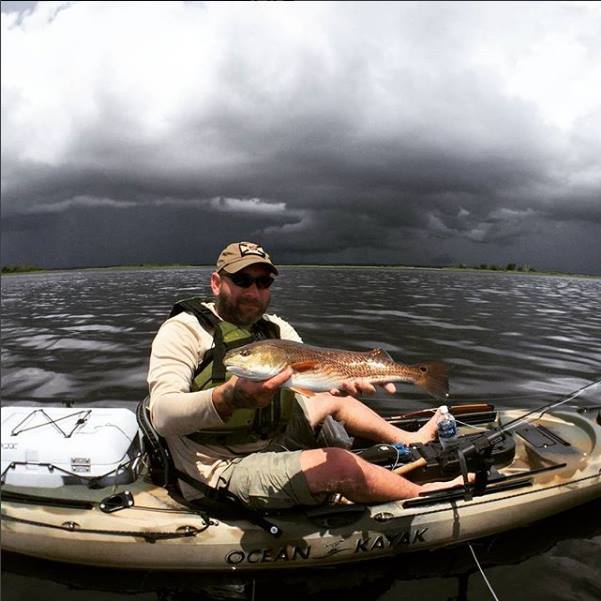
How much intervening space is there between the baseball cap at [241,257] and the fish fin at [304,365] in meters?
1.16

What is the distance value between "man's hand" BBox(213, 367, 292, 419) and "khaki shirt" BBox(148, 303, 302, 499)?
0.28 feet

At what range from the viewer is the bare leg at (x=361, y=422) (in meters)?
5.95

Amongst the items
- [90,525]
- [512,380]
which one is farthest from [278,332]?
[512,380]

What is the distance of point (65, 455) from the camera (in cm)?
486

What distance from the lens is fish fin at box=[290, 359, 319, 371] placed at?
3697 millimetres

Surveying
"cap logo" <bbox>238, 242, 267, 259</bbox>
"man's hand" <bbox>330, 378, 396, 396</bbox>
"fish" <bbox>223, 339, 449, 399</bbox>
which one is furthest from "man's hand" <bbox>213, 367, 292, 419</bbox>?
"cap logo" <bbox>238, 242, 267, 259</bbox>

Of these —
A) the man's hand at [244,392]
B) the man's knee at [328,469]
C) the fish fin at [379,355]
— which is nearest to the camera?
the man's hand at [244,392]

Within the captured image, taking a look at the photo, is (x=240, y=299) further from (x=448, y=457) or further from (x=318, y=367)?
(x=448, y=457)

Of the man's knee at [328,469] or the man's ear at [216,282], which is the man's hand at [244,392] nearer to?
the man's knee at [328,469]

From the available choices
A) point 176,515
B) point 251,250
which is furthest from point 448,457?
point 251,250

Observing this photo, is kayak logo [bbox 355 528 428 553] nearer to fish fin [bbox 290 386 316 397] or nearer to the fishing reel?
the fishing reel

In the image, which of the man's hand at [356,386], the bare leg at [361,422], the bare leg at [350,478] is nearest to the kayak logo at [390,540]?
the bare leg at [350,478]

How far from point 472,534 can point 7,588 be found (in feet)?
16.5

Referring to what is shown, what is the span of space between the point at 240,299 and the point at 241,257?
17.5 inches
